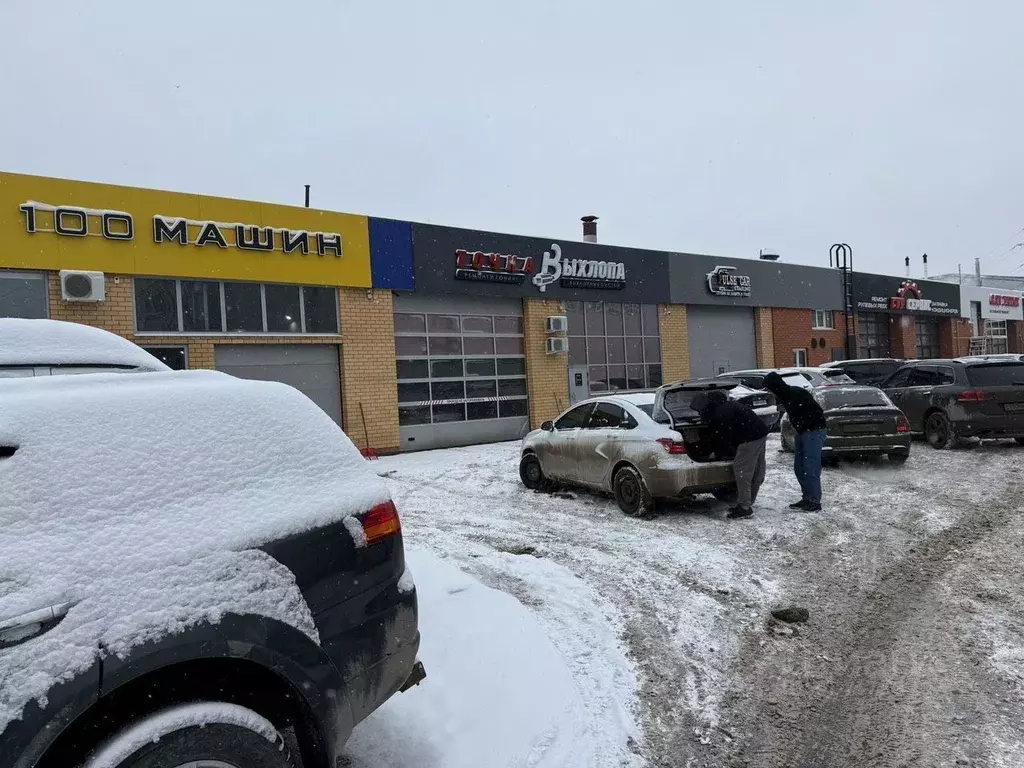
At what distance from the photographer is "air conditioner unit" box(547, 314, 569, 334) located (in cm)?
1844

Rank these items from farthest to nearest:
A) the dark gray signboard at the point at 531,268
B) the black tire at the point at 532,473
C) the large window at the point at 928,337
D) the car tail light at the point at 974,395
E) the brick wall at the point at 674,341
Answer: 1. the large window at the point at 928,337
2. the brick wall at the point at 674,341
3. the dark gray signboard at the point at 531,268
4. the car tail light at the point at 974,395
5. the black tire at the point at 532,473

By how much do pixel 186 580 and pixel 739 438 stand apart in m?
6.56

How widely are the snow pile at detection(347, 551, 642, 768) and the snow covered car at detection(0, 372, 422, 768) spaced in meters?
0.56

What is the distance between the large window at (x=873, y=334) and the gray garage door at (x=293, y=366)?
23.4 meters

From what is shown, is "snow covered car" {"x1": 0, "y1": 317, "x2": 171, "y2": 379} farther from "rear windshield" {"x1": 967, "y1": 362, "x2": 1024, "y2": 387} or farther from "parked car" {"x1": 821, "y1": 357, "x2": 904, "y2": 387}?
"parked car" {"x1": 821, "y1": 357, "x2": 904, "y2": 387}

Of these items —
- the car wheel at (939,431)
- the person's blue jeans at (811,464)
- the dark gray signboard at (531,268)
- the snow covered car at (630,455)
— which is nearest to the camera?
the snow covered car at (630,455)

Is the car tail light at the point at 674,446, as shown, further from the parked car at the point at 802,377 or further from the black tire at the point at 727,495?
the parked car at the point at 802,377

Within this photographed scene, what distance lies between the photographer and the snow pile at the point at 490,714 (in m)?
3.19

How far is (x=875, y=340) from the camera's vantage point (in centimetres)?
3031

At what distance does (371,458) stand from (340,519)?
42.0 ft

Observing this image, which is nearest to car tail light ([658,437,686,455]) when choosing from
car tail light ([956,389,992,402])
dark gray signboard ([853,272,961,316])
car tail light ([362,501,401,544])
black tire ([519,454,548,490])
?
black tire ([519,454,548,490])

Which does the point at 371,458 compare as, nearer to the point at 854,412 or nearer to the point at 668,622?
the point at 854,412

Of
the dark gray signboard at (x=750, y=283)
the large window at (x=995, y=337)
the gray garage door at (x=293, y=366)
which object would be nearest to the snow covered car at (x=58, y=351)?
the gray garage door at (x=293, y=366)

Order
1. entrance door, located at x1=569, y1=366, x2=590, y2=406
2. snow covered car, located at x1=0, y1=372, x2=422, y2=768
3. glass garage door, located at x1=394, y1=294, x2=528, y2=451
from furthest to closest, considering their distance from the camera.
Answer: entrance door, located at x1=569, y1=366, x2=590, y2=406 < glass garage door, located at x1=394, y1=294, x2=528, y2=451 < snow covered car, located at x1=0, y1=372, x2=422, y2=768
